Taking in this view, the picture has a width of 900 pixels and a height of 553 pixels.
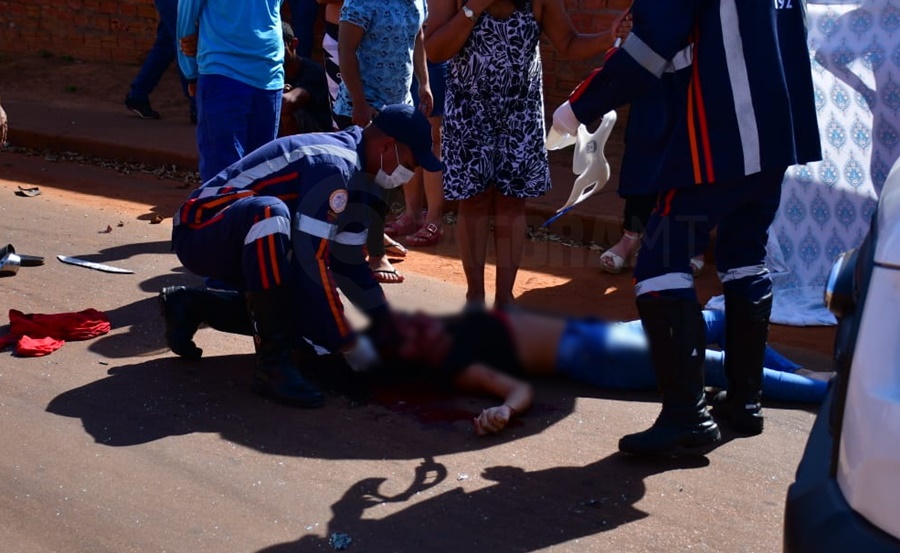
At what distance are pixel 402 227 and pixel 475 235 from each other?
2068mm

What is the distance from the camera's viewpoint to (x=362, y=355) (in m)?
3.79

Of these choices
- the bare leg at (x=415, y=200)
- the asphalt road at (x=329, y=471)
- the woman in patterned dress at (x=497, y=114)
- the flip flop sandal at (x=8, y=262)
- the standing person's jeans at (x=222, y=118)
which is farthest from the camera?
the bare leg at (x=415, y=200)

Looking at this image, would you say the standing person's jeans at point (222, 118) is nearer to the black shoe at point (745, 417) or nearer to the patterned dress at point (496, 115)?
the patterned dress at point (496, 115)

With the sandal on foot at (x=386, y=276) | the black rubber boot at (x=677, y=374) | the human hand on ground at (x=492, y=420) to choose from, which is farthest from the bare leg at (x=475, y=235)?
the black rubber boot at (x=677, y=374)

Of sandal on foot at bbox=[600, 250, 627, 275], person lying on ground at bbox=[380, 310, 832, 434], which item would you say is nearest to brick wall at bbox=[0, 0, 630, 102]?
sandal on foot at bbox=[600, 250, 627, 275]

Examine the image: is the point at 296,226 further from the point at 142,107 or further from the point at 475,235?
the point at 142,107

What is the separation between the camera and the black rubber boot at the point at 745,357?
4.24 m

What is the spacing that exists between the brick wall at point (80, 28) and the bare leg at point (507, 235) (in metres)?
8.62

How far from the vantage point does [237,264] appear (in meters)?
4.74

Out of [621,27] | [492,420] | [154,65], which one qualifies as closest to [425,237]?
[621,27]

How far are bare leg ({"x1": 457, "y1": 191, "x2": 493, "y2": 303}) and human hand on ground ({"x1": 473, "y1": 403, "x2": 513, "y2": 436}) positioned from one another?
4.34 feet

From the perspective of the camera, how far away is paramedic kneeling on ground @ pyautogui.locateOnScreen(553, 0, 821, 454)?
12.9ft

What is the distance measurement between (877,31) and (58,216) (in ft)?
17.0

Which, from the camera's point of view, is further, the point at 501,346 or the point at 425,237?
the point at 425,237
